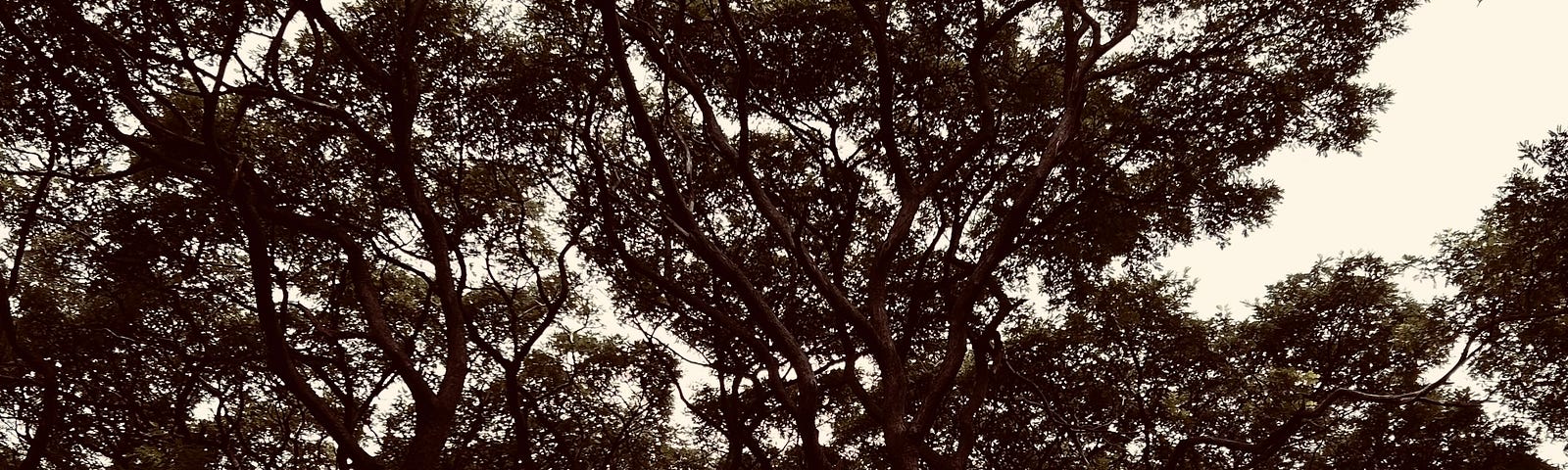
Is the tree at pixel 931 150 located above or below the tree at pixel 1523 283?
above

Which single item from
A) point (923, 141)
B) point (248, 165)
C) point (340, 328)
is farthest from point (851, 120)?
point (340, 328)

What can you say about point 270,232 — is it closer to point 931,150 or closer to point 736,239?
point 736,239

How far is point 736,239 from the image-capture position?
10750mm

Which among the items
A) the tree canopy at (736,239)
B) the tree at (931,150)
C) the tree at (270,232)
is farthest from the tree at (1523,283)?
the tree at (270,232)

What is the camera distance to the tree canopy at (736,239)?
775 centimetres

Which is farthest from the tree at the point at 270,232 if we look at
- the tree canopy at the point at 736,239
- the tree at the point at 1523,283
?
the tree at the point at 1523,283

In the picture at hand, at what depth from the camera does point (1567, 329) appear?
8.67 m

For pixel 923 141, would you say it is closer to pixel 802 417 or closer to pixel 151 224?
pixel 802 417

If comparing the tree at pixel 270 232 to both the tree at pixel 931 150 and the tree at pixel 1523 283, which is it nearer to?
the tree at pixel 931 150

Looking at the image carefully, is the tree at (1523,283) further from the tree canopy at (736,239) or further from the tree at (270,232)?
the tree at (270,232)

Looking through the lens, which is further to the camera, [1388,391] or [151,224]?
[1388,391]

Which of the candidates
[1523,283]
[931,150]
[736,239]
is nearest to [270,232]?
[736,239]

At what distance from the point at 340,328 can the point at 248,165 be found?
13.3ft

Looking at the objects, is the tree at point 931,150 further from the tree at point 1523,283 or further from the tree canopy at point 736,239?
the tree at point 1523,283
